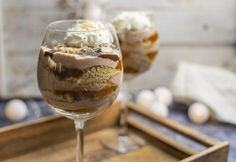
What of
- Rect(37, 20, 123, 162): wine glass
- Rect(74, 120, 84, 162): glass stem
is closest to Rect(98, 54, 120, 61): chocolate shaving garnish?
Rect(37, 20, 123, 162): wine glass

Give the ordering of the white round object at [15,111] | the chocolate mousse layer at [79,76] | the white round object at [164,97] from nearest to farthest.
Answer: the chocolate mousse layer at [79,76]
the white round object at [15,111]
the white round object at [164,97]

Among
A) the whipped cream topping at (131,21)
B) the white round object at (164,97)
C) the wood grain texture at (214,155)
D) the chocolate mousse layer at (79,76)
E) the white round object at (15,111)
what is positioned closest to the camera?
the chocolate mousse layer at (79,76)

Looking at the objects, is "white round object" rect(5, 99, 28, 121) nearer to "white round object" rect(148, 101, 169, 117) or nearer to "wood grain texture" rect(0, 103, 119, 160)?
"wood grain texture" rect(0, 103, 119, 160)

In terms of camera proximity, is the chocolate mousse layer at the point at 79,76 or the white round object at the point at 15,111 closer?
the chocolate mousse layer at the point at 79,76

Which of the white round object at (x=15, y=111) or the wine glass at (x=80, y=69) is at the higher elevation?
the wine glass at (x=80, y=69)

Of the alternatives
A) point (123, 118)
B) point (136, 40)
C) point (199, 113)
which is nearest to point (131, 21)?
point (136, 40)

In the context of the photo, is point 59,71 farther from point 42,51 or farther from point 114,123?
point 114,123

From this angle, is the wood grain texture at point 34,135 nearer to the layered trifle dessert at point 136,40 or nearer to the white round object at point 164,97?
the layered trifle dessert at point 136,40

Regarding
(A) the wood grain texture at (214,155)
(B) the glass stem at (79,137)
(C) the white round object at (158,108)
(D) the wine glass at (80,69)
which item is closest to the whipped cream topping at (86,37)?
(D) the wine glass at (80,69)

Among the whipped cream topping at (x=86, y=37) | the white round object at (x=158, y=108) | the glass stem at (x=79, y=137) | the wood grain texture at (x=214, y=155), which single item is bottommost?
the white round object at (x=158, y=108)
